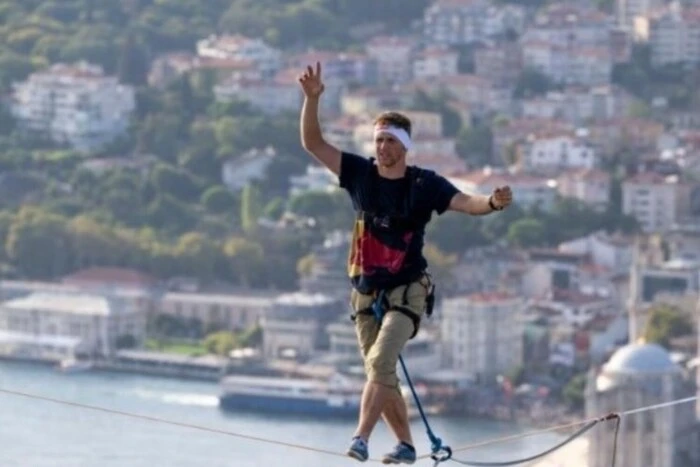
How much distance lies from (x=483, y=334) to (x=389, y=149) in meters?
17.7

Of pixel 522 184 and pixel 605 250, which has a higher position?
pixel 522 184

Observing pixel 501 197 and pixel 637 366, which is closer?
pixel 501 197

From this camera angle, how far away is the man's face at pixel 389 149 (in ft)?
17.2

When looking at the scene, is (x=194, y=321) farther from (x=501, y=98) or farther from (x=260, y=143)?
(x=501, y=98)

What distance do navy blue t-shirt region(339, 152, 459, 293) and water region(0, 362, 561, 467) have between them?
5.05 m

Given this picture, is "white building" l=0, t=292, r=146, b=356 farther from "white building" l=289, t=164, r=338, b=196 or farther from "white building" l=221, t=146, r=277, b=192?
"white building" l=221, t=146, r=277, b=192

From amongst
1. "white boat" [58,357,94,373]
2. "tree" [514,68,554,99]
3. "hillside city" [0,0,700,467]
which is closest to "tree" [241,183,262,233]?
"hillside city" [0,0,700,467]

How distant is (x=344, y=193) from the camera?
26703 millimetres

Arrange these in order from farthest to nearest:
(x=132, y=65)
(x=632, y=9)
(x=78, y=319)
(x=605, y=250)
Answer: (x=632, y=9)
(x=132, y=65)
(x=605, y=250)
(x=78, y=319)

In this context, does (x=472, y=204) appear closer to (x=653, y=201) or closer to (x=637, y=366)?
(x=637, y=366)

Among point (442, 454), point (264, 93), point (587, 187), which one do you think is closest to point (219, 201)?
point (587, 187)

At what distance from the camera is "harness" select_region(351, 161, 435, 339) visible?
17.3 feet

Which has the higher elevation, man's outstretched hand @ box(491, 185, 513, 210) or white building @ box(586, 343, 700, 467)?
man's outstretched hand @ box(491, 185, 513, 210)

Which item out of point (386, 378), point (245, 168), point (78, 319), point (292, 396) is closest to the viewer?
point (386, 378)
